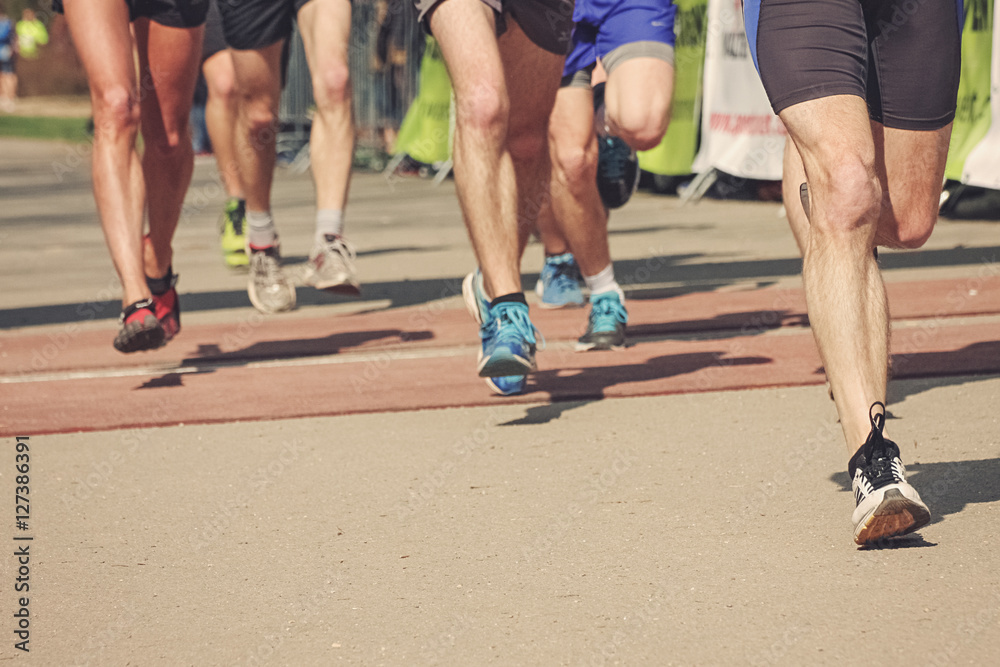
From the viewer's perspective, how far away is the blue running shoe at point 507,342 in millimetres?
4023

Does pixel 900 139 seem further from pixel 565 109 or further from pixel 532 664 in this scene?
pixel 565 109

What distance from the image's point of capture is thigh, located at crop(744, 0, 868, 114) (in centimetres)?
317

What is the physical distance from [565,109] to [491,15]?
1293 mm

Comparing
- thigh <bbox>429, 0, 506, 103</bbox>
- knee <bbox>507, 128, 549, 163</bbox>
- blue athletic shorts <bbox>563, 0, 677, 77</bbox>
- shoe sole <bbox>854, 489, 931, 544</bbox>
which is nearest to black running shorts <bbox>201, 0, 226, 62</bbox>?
blue athletic shorts <bbox>563, 0, 677, 77</bbox>

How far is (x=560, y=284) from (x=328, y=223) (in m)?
1.06

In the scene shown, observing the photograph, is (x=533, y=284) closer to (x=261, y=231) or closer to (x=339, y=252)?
(x=261, y=231)

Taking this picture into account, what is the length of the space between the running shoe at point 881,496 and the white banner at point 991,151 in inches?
258

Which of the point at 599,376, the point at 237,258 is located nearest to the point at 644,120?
the point at 599,376

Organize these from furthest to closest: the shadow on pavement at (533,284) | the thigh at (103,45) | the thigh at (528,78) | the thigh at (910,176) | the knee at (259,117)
A: 1. the shadow on pavement at (533,284)
2. the knee at (259,117)
3. the thigh at (103,45)
4. the thigh at (528,78)
5. the thigh at (910,176)

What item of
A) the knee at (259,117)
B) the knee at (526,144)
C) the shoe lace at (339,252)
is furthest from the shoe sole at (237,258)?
the knee at (526,144)

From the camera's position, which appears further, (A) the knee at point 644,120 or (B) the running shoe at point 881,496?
(A) the knee at point 644,120

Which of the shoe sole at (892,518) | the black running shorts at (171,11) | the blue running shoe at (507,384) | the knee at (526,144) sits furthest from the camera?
the black running shorts at (171,11)

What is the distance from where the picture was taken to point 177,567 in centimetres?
298

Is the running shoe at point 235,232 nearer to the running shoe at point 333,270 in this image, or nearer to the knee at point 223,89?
the knee at point 223,89
